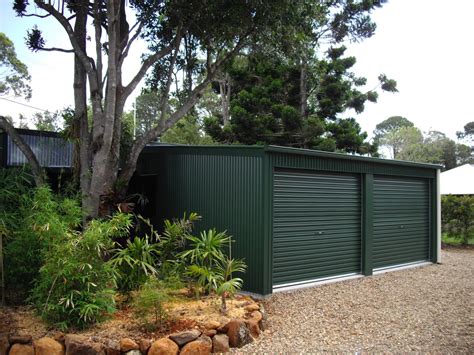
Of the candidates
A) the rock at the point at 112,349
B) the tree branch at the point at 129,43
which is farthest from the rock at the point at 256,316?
the tree branch at the point at 129,43

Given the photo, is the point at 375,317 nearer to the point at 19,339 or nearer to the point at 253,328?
the point at 253,328

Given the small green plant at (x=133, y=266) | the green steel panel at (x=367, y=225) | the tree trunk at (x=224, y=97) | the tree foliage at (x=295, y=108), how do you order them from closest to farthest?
the small green plant at (x=133, y=266) < the green steel panel at (x=367, y=225) < the tree foliage at (x=295, y=108) < the tree trunk at (x=224, y=97)

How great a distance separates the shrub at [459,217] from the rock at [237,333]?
13194mm

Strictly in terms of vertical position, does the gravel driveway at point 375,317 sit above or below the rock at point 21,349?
below

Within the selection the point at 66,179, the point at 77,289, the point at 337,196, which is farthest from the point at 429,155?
the point at 77,289

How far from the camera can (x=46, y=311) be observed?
5.04 m

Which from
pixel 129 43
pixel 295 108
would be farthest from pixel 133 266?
pixel 295 108

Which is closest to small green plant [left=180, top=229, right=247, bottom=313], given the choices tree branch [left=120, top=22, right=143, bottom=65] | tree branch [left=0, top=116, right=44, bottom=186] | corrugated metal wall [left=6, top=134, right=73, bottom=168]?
tree branch [left=0, top=116, right=44, bottom=186]

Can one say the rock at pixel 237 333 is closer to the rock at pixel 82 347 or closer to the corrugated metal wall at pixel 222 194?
the rock at pixel 82 347

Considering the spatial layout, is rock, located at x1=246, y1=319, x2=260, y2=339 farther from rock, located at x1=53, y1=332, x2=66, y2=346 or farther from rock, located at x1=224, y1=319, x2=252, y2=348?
rock, located at x1=53, y1=332, x2=66, y2=346

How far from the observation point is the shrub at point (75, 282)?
4957 mm

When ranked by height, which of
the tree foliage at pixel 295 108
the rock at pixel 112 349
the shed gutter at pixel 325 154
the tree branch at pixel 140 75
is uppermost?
the tree foliage at pixel 295 108

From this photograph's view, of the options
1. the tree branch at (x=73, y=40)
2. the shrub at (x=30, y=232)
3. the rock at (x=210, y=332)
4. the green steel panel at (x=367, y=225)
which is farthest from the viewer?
the green steel panel at (x=367, y=225)

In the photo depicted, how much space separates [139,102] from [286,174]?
32133mm
